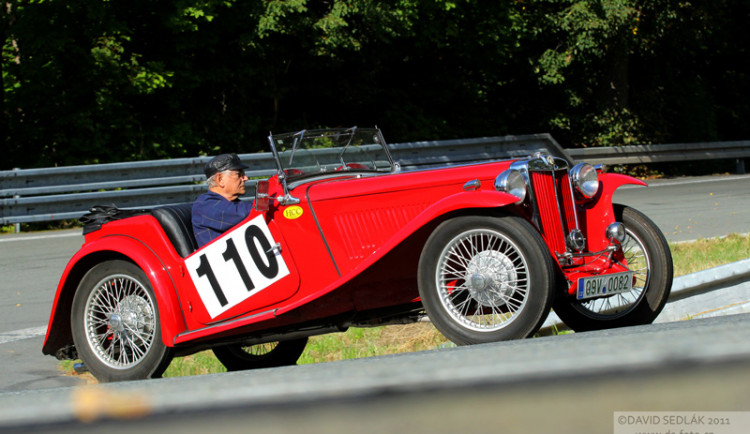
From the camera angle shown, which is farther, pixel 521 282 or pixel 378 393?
pixel 521 282

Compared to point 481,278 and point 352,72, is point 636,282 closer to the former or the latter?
point 481,278

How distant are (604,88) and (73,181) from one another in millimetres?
14179

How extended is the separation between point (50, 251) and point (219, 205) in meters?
6.78

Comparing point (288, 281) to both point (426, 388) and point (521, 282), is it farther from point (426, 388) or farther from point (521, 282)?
point (426, 388)

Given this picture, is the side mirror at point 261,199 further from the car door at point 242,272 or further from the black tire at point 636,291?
the black tire at point 636,291

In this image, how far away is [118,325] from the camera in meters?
4.88

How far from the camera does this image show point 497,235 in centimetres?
394

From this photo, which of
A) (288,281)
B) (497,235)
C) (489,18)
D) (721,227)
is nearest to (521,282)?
(497,235)

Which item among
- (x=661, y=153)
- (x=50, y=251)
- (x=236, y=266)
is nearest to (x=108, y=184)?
(x=50, y=251)

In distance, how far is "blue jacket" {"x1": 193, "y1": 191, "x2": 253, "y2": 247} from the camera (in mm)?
5043

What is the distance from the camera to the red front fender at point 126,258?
4.72m

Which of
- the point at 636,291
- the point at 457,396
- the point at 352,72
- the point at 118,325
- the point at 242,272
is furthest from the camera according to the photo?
the point at 352,72

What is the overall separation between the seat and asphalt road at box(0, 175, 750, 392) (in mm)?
1443

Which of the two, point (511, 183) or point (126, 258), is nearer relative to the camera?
point (511, 183)
